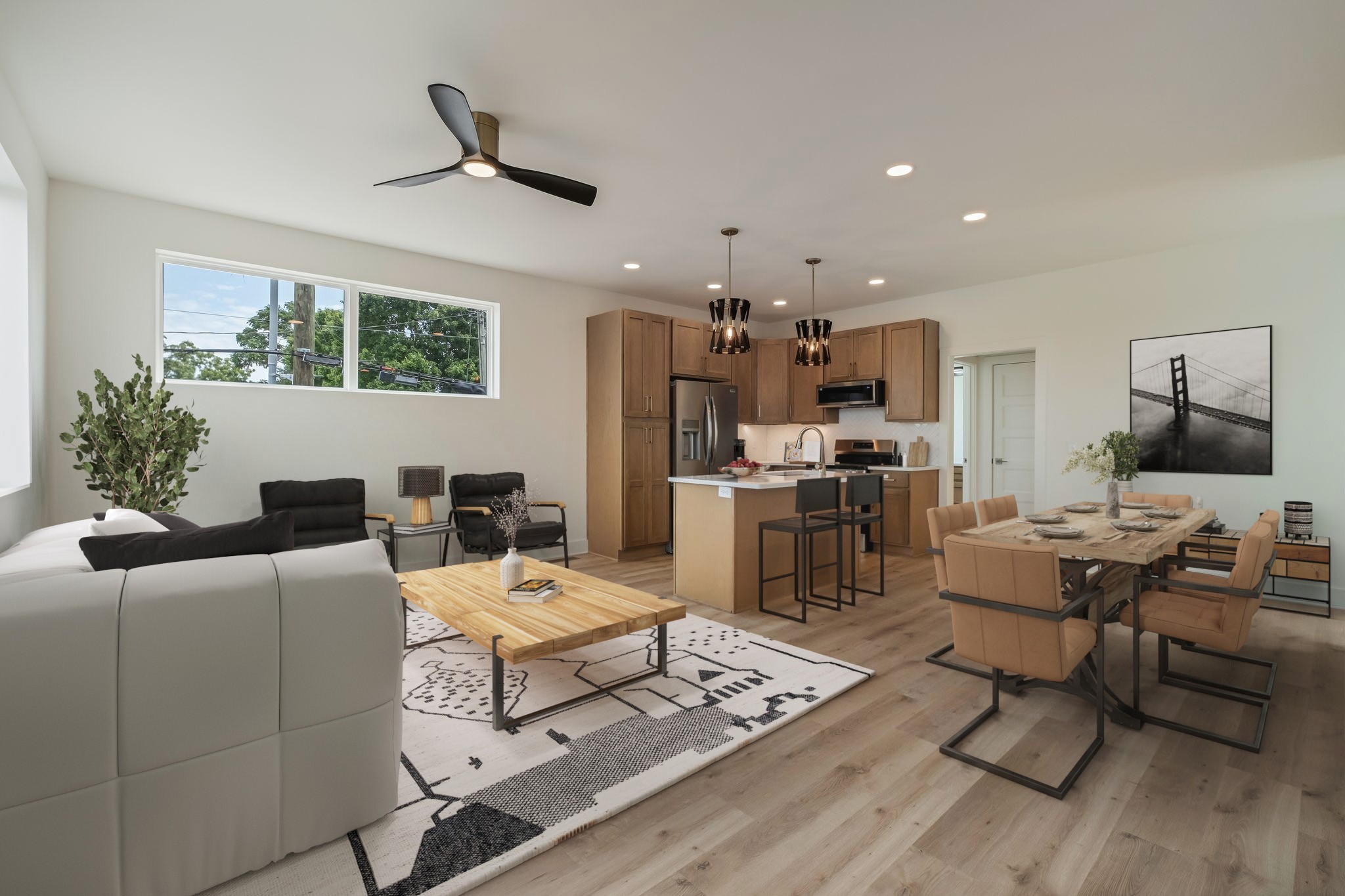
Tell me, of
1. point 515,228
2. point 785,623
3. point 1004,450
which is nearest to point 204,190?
point 515,228

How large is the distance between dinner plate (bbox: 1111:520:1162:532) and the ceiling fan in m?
3.13

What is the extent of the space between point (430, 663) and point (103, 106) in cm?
313

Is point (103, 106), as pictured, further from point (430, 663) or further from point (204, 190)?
point (430, 663)

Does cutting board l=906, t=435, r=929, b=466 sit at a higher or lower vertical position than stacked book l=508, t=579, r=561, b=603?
higher

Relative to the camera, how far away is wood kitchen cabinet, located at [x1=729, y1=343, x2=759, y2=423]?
743 cm

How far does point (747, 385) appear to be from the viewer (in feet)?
24.7

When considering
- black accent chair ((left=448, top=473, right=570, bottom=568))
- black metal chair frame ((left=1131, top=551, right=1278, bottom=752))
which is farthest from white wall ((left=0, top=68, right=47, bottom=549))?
black metal chair frame ((left=1131, top=551, right=1278, bottom=752))

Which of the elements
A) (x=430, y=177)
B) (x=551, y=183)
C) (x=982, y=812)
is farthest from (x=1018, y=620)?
(x=430, y=177)

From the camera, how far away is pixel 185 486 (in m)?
4.14

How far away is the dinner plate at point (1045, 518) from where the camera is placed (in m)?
3.18

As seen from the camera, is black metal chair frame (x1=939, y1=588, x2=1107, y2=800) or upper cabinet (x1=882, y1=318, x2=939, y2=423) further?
upper cabinet (x1=882, y1=318, x2=939, y2=423)

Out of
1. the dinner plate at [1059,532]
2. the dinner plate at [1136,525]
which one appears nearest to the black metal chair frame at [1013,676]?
the dinner plate at [1059,532]

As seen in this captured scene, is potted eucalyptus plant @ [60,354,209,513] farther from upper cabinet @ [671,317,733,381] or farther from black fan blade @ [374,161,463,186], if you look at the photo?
upper cabinet @ [671,317,733,381]

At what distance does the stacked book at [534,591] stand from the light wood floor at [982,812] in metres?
1.16
